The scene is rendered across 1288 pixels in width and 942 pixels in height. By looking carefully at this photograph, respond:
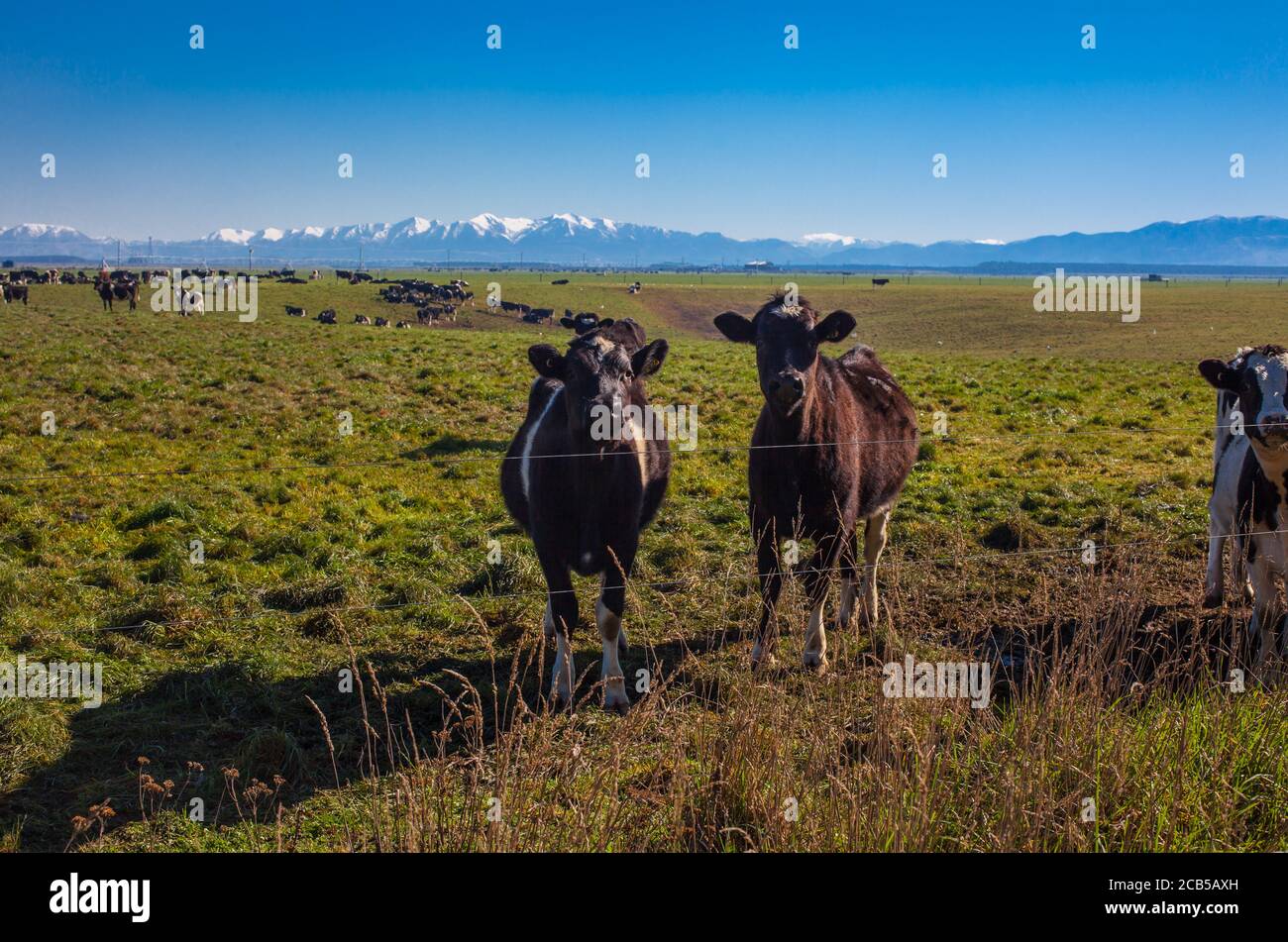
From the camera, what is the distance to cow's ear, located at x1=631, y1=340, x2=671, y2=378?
6.67 m

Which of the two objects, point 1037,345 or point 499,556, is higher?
point 1037,345

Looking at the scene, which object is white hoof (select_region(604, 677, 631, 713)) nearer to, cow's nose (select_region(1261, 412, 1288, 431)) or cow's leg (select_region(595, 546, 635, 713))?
cow's leg (select_region(595, 546, 635, 713))

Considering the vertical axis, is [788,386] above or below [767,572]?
above

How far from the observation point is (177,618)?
7.86 meters

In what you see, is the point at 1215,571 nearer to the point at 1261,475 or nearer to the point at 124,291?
the point at 1261,475

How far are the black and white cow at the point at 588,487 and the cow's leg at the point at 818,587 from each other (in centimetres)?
137

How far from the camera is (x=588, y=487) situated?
21.2 feet

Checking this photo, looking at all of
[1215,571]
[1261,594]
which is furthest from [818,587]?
[1215,571]

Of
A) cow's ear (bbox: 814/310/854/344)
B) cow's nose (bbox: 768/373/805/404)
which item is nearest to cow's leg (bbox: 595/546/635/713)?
cow's nose (bbox: 768/373/805/404)

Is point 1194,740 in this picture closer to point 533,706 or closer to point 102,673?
point 533,706

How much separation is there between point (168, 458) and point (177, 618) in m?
7.47

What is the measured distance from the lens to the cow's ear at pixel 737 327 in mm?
7074

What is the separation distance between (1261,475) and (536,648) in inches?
220
